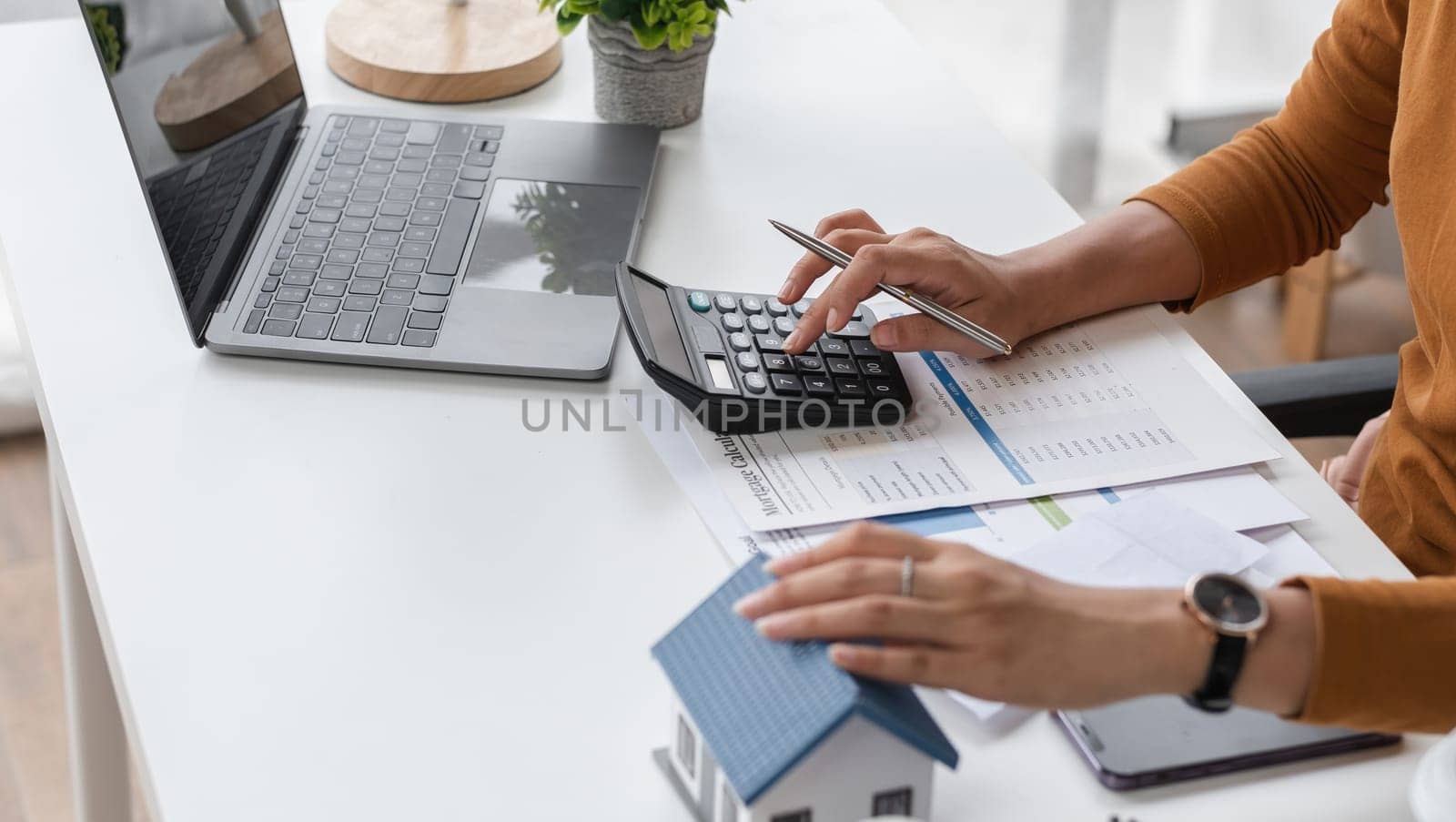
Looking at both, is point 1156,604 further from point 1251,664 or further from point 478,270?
point 478,270

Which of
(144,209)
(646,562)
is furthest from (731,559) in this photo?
(144,209)

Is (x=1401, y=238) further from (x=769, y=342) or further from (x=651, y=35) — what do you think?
(x=651, y=35)

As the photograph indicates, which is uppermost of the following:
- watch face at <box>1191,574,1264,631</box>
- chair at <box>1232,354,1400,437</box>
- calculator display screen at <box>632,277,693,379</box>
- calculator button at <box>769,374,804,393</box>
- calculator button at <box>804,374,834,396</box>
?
calculator display screen at <box>632,277,693,379</box>

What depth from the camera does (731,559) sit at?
0.76 m

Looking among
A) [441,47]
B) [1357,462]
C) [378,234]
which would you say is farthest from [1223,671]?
[441,47]

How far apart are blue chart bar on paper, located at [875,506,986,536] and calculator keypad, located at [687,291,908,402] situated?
10 centimetres

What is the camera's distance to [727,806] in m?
0.59

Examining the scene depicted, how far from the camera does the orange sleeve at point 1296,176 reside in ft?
3.21

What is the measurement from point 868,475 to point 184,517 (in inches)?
15.2

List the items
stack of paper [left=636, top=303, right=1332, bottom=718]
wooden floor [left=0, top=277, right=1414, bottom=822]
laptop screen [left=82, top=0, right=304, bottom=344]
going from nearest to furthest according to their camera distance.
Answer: stack of paper [left=636, top=303, right=1332, bottom=718], laptop screen [left=82, top=0, right=304, bottom=344], wooden floor [left=0, top=277, right=1414, bottom=822]

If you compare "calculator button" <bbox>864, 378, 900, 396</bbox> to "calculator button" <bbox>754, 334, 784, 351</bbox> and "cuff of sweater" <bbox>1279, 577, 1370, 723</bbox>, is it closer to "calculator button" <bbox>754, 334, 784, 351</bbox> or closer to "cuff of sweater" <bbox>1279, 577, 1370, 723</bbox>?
"calculator button" <bbox>754, 334, 784, 351</bbox>

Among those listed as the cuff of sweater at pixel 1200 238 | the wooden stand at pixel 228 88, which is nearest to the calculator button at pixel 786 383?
the cuff of sweater at pixel 1200 238

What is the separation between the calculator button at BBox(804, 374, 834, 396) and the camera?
846mm

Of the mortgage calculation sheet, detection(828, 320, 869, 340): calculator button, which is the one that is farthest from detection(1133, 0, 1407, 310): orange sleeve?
detection(828, 320, 869, 340): calculator button
